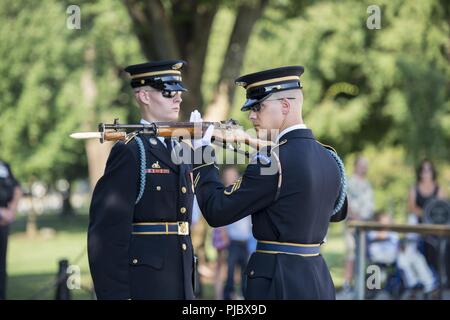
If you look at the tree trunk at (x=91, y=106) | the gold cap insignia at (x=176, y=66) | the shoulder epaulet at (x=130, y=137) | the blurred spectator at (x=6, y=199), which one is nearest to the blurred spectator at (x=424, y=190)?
the blurred spectator at (x=6, y=199)

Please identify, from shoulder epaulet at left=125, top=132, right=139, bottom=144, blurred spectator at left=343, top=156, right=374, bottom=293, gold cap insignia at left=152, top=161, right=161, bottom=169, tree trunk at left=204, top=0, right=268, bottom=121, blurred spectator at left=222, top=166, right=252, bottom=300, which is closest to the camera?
shoulder epaulet at left=125, top=132, right=139, bottom=144

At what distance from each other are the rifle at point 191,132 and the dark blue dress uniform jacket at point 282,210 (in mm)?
189

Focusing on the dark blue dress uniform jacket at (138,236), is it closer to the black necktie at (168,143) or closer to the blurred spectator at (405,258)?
the black necktie at (168,143)

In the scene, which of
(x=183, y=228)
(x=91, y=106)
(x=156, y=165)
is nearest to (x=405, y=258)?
(x=183, y=228)

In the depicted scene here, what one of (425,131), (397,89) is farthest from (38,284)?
(397,89)

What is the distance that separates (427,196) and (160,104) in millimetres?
7708

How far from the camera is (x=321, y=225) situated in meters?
5.00

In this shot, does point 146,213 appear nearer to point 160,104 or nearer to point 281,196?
point 160,104

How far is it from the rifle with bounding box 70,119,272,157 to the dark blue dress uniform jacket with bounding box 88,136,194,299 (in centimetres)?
18

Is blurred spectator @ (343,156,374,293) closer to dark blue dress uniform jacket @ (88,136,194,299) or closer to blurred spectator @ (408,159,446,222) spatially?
blurred spectator @ (408,159,446,222)

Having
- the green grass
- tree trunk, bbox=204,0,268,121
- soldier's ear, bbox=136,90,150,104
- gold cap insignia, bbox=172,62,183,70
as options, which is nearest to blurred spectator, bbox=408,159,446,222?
the green grass

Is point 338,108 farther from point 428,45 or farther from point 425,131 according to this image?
point 428,45

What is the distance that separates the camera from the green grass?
12.7 m

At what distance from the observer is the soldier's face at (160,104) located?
5477 mm
